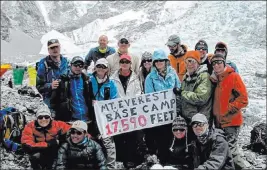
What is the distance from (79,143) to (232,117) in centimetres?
181

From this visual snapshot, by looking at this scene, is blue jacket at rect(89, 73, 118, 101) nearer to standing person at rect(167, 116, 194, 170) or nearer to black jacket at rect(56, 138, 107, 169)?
black jacket at rect(56, 138, 107, 169)

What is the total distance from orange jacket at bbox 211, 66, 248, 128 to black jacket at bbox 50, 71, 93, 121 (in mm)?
1525

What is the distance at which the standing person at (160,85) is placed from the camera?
5.20 metres

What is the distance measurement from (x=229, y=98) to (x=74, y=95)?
1869mm

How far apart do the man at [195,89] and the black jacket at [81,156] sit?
1157 millimetres

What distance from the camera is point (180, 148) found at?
4.80 m

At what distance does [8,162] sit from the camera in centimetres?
577

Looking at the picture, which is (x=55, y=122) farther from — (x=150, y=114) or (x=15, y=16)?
(x=15, y=16)

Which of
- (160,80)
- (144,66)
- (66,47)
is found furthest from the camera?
(66,47)

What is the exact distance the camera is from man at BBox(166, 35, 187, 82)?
5.77 m

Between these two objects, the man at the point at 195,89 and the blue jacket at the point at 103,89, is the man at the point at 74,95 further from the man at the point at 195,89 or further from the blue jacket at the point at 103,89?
the man at the point at 195,89

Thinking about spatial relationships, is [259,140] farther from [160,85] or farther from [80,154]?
[80,154]

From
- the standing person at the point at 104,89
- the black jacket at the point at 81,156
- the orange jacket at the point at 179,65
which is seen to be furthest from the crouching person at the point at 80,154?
the orange jacket at the point at 179,65

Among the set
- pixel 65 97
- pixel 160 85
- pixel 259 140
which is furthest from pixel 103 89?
pixel 259 140
